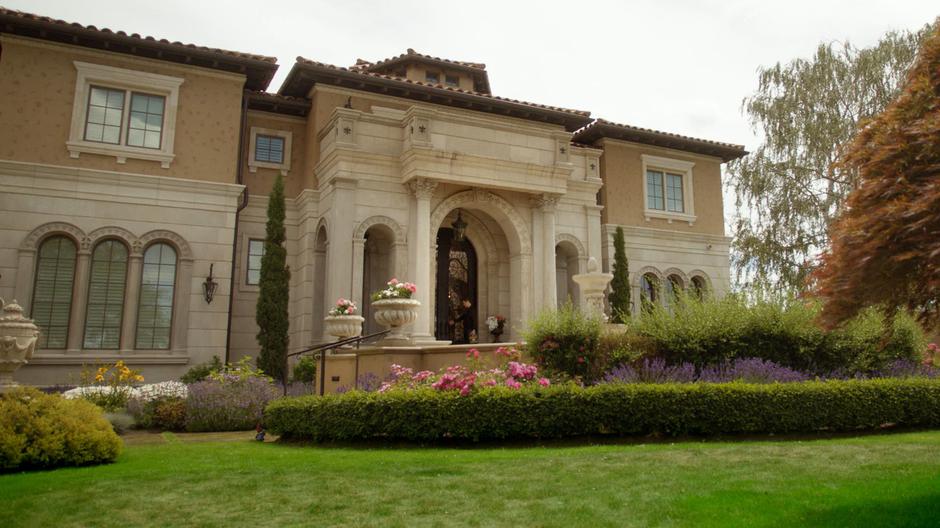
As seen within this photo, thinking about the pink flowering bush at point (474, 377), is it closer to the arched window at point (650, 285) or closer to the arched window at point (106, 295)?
the arched window at point (106, 295)

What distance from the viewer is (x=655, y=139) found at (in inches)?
1001

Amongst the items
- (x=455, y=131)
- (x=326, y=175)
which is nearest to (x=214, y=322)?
(x=326, y=175)

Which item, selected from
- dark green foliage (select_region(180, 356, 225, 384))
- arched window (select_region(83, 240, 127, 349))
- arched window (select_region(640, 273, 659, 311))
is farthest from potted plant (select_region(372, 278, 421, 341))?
arched window (select_region(640, 273, 659, 311))

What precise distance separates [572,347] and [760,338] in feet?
12.1

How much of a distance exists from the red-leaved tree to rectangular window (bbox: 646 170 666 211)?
20395 millimetres

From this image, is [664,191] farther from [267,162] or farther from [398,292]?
[398,292]

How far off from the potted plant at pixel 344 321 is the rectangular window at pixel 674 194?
1522cm

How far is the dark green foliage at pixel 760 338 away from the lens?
12461mm

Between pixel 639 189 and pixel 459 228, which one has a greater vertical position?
pixel 639 189

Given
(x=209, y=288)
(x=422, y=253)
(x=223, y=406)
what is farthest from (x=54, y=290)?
(x=422, y=253)

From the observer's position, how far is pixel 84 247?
17297 millimetres

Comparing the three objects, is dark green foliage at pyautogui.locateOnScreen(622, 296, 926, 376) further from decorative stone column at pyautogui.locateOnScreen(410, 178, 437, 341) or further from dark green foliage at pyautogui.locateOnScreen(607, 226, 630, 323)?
dark green foliage at pyautogui.locateOnScreen(607, 226, 630, 323)

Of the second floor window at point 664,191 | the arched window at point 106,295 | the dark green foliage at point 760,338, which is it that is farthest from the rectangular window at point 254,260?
the second floor window at point 664,191

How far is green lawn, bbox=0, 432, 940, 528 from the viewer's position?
523 centimetres
